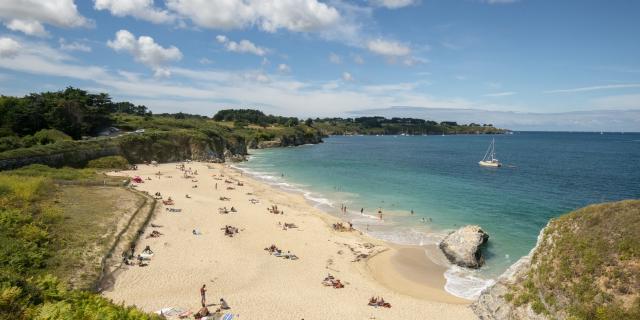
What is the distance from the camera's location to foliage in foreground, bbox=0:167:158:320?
10000 millimetres

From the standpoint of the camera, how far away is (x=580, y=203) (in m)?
47.3

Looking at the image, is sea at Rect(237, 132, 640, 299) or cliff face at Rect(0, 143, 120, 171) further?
cliff face at Rect(0, 143, 120, 171)

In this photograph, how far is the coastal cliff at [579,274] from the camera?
52.8 feet

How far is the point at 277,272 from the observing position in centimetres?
2491

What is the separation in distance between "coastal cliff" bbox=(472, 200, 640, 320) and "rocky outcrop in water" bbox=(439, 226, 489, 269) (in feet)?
21.1

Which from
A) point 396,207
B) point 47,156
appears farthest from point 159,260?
point 47,156

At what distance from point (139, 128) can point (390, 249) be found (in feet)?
246

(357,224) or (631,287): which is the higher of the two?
(631,287)

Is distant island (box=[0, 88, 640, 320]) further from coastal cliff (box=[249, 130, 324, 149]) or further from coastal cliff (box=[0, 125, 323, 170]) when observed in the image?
coastal cliff (box=[249, 130, 324, 149])

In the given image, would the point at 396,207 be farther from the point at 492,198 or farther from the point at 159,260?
the point at 159,260

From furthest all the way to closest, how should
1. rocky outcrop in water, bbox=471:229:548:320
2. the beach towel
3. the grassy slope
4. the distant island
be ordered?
rocky outcrop in water, bbox=471:229:548:320 → the beach towel → the grassy slope → the distant island

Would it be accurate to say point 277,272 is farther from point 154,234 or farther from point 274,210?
point 274,210

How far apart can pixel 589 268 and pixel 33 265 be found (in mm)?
26993

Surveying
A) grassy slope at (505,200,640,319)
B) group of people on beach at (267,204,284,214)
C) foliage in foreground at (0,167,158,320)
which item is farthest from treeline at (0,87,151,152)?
grassy slope at (505,200,640,319)
